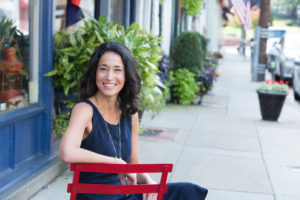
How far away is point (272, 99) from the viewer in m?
8.61

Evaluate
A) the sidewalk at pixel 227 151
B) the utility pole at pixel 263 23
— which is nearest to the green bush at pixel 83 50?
the sidewalk at pixel 227 151

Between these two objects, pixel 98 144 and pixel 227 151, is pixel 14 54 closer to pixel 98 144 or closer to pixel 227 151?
pixel 98 144

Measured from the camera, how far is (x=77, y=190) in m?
2.04

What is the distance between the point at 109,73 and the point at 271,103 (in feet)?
21.8

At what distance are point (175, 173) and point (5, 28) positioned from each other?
2381mm

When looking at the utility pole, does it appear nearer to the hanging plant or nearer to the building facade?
the hanging plant

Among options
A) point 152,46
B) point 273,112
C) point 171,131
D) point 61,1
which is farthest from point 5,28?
point 273,112

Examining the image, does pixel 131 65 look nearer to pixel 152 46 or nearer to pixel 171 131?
pixel 152 46

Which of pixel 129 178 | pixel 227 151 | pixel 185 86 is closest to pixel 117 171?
pixel 129 178

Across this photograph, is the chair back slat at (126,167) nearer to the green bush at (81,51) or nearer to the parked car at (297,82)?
the green bush at (81,51)

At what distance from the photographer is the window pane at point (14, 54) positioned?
3943 mm

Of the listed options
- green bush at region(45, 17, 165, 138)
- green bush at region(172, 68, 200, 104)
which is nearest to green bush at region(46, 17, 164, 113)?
green bush at region(45, 17, 165, 138)

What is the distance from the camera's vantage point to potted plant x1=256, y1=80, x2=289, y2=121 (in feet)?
28.1

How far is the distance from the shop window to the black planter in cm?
535
